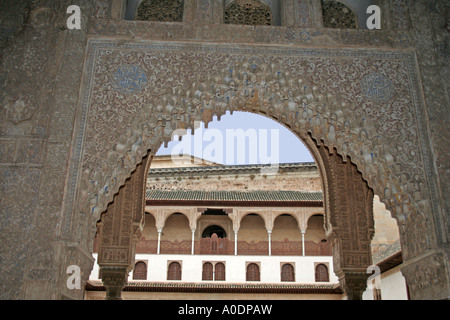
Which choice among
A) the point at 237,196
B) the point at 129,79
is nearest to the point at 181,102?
the point at 129,79

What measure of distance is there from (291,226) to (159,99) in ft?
61.8

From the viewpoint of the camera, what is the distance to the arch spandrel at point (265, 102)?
5.68m

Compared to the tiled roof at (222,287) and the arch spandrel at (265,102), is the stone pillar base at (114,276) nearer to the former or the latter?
the arch spandrel at (265,102)

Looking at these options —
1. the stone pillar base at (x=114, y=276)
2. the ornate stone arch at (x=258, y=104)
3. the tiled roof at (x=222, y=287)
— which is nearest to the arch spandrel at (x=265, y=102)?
the ornate stone arch at (x=258, y=104)

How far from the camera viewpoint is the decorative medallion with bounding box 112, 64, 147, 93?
595 cm

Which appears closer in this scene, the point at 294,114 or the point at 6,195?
the point at 6,195

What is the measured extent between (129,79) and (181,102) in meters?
0.72

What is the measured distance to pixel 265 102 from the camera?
628 cm

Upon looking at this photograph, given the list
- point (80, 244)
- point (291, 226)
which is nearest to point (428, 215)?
point (80, 244)

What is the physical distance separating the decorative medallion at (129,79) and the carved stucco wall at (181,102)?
0.02 m


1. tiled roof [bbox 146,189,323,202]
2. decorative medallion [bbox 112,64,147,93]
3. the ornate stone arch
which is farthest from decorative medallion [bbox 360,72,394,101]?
tiled roof [bbox 146,189,323,202]
